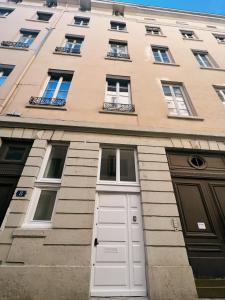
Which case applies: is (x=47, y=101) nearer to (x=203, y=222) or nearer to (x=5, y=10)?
(x=203, y=222)

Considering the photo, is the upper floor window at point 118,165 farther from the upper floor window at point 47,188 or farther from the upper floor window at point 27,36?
the upper floor window at point 27,36

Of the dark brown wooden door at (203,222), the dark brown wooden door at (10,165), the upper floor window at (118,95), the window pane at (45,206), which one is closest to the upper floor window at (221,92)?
the upper floor window at (118,95)

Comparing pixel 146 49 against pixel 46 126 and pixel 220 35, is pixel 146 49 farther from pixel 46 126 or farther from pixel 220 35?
pixel 46 126

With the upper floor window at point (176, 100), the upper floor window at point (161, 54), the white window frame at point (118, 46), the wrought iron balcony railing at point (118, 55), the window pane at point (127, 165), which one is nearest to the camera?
the window pane at point (127, 165)

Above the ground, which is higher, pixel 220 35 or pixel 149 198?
pixel 220 35

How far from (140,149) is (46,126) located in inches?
130

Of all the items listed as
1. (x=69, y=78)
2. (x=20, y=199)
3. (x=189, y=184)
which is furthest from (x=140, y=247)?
(x=69, y=78)

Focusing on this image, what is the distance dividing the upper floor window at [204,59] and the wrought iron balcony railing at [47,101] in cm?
808

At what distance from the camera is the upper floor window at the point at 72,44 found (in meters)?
9.47

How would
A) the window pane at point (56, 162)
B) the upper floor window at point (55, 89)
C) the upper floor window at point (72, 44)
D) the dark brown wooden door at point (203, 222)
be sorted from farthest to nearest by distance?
1. the upper floor window at point (72, 44)
2. the upper floor window at point (55, 89)
3. the window pane at point (56, 162)
4. the dark brown wooden door at point (203, 222)

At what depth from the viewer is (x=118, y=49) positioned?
10750mm

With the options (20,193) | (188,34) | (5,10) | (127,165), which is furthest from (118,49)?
(20,193)

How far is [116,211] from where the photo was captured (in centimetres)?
493

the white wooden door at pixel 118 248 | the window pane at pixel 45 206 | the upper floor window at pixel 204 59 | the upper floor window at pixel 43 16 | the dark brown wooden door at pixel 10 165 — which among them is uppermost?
the upper floor window at pixel 43 16
